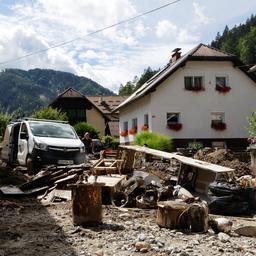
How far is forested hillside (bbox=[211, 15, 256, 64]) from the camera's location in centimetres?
8675

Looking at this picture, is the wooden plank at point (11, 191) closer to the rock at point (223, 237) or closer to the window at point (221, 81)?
the rock at point (223, 237)

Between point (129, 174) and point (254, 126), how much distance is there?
7905mm

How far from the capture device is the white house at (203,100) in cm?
3069

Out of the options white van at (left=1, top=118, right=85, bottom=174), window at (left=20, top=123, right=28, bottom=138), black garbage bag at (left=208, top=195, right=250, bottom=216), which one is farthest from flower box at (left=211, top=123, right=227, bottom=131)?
black garbage bag at (left=208, top=195, right=250, bottom=216)

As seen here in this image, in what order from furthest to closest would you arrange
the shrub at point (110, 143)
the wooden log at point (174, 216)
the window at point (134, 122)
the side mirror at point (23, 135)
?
the shrub at point (110, 143) < the window at point (134, 122) < the side mirror at point (23, 135) < the wooden log at point (174, 216)

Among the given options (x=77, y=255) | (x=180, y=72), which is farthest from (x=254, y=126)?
(x=77, y=255)

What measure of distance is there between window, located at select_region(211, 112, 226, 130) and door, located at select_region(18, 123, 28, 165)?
1691cm

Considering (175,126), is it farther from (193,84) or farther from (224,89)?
(224,89)

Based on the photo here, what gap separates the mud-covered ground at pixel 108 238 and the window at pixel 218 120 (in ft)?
74.5

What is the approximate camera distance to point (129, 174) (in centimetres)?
1348

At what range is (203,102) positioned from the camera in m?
31.4

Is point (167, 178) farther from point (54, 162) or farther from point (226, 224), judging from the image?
point (226, 224)

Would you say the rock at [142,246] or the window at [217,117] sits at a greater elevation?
the window at [217,117]

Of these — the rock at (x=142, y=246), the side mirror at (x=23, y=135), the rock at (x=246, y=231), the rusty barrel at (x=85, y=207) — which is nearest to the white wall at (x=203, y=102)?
the side mirror at (x=23, y=135)
